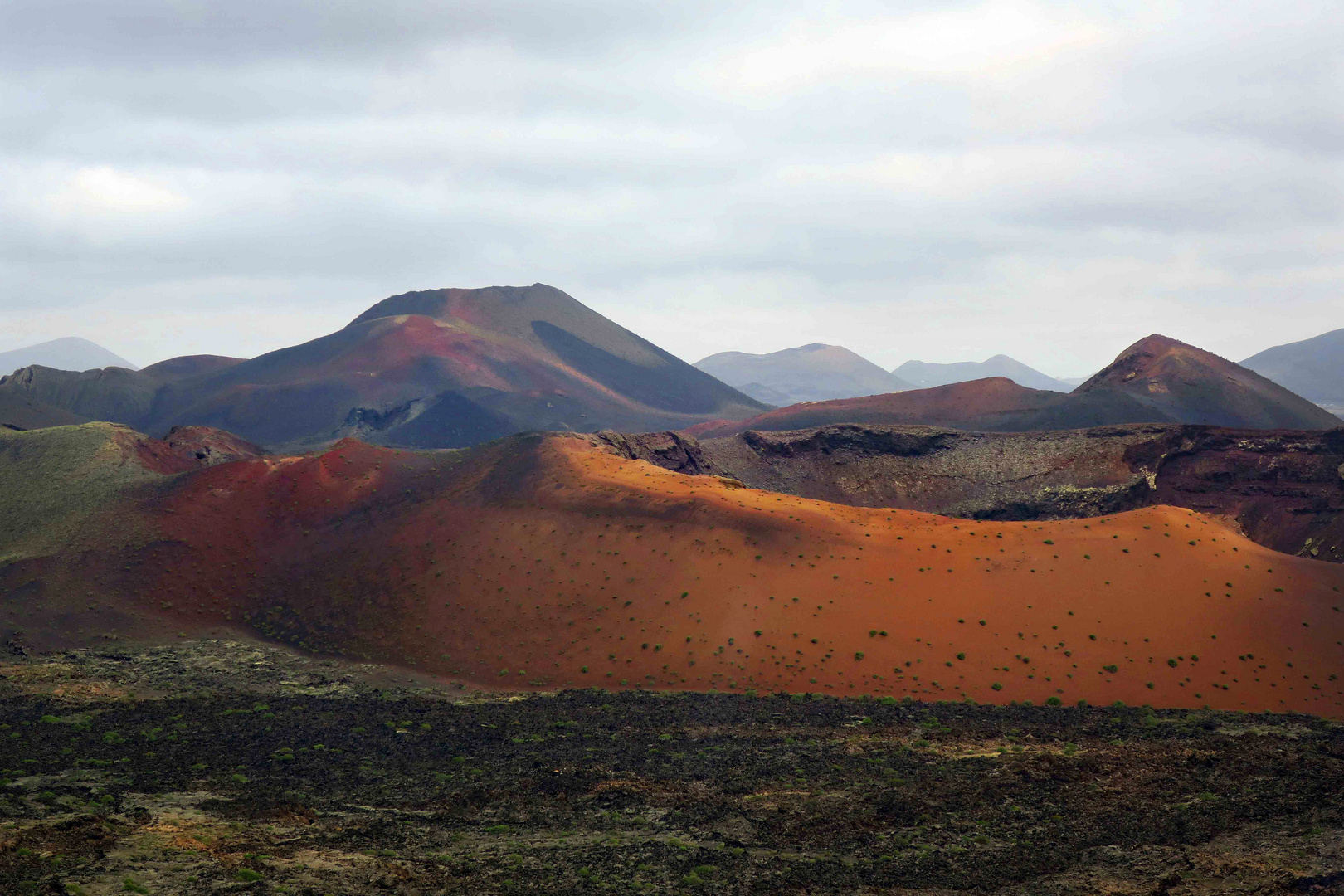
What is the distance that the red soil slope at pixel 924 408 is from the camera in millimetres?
114625

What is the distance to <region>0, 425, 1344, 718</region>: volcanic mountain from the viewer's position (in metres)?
35.8

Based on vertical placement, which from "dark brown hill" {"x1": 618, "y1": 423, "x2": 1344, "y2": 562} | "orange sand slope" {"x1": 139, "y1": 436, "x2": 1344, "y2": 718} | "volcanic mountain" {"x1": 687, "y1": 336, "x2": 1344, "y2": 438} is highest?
"volcanic mountain" {"x1": 687, "y1": 336, "x2": 1344, "y2": 438}

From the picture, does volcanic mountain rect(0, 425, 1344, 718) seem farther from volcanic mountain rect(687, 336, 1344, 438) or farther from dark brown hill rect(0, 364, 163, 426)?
dark brown hill rect(0, 364, 163, 426)

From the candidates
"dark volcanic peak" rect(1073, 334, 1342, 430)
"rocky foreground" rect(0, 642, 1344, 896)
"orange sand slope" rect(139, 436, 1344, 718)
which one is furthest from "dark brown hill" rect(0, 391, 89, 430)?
"dark volcanic peak" rect(1073, 334, 1342, 430)

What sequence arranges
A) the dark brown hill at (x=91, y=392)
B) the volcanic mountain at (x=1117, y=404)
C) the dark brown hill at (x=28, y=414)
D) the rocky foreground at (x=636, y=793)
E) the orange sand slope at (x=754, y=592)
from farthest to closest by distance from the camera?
the dark brown hill at (x=91, y=392)
the volcanic mountain at (x=1117, y=404)
the dark brown hill at (x=28, y=414)
the orange sand slope at (x=754, y=592)
the rocky foreground at (x=636, y=793)

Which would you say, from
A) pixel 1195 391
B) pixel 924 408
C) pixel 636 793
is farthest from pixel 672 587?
pixel 1195 391

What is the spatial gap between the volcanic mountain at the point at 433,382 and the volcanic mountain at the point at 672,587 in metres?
71.8

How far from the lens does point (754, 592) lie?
1578 inches

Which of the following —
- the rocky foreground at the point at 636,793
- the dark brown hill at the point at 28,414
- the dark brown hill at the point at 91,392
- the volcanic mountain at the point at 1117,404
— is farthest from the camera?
the dark brown hill at the point at 91,392

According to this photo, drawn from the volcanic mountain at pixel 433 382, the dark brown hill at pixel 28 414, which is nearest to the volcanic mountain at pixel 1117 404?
the volcanic mountain at pixel 433 382

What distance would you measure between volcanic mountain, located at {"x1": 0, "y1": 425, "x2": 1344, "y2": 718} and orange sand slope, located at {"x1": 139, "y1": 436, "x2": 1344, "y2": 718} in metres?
0.11

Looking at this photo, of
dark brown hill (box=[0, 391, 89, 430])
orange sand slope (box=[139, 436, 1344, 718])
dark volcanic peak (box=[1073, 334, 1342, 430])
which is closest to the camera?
orange sand slope (box=[139, 436, 1344, 718])

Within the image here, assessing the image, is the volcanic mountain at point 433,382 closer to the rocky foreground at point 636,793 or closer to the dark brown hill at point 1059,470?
the dark brown hill at point 1059,470

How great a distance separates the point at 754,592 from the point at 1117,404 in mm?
83310
